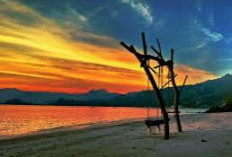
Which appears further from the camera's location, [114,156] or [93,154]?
[93,154]

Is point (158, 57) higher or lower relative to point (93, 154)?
higher

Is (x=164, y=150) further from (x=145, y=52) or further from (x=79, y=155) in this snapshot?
(x=145, y=52)

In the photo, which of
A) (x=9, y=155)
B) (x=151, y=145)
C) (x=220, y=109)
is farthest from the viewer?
(x=220, y=109)

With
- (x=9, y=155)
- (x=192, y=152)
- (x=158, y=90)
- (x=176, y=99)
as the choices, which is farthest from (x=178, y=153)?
(x=176, y=99)

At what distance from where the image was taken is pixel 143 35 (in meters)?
21.7

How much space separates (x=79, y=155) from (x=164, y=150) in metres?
3.82

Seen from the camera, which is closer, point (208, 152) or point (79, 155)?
point (208, 152)

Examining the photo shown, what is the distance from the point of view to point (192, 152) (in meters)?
15.4

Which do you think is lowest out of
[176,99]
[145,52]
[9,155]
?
[9,155]

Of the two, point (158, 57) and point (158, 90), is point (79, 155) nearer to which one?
point (158, 90)

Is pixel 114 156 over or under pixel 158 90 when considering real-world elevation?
under

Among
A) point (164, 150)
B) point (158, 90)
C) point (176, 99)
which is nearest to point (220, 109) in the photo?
point (176, 99)

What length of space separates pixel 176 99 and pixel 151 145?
29.0ft

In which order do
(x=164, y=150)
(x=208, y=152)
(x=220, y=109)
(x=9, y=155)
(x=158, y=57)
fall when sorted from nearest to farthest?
(x=208, y=152), (x=164, y=150), (x=9, y=155), (x=158, y=57), (x=220, y=109)
